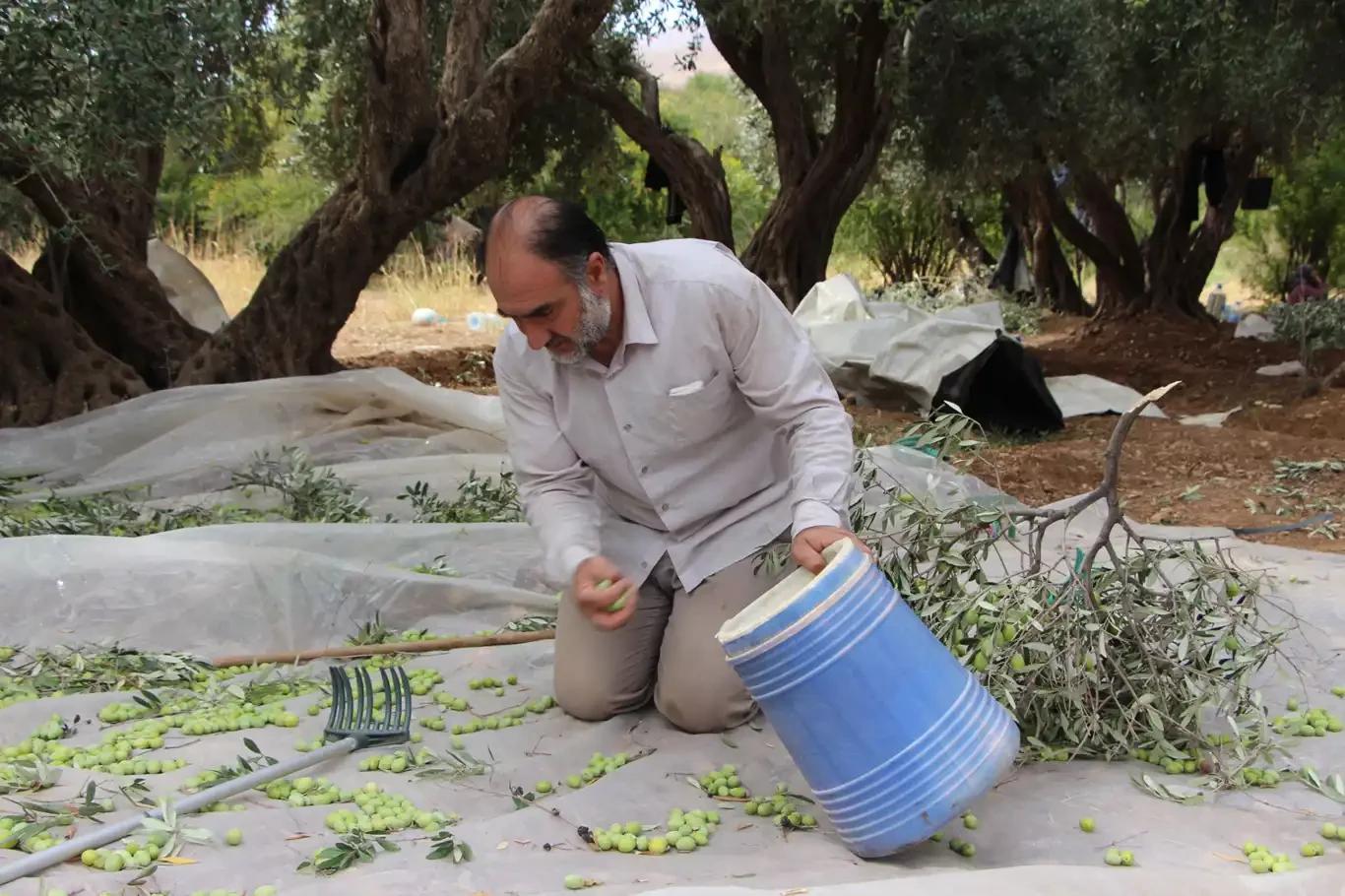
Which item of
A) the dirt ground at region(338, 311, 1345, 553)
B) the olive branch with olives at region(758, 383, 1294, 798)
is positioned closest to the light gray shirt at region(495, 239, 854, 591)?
the olive branch with olives at region(758, 383, 1294, 798)

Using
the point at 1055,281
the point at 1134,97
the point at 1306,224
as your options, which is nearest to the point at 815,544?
the point at 1134,97

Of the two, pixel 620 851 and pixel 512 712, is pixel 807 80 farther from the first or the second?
pixel 620 851

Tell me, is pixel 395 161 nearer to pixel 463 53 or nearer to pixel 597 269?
pixel 463 53

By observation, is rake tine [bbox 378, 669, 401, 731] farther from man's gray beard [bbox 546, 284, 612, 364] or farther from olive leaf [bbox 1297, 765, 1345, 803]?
olive leaf [bbox 1297, 765, 1345, 803]

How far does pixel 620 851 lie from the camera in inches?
86.0

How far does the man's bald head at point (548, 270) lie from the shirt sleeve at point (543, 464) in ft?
1.12

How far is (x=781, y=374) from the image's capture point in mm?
2709

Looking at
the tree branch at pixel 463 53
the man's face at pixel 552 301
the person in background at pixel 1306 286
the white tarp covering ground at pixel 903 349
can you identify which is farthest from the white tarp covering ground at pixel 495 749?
the person in background at pixel 1306 286

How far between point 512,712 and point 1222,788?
1555mm

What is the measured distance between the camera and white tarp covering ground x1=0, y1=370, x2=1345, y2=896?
6.56ft

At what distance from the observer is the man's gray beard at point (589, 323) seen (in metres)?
2.59

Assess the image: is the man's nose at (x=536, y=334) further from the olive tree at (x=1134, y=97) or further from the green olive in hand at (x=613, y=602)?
the olive tree at (x=1134, y=97)

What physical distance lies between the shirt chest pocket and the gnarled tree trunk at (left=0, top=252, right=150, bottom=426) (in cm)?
434

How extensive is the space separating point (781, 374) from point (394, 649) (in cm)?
129
